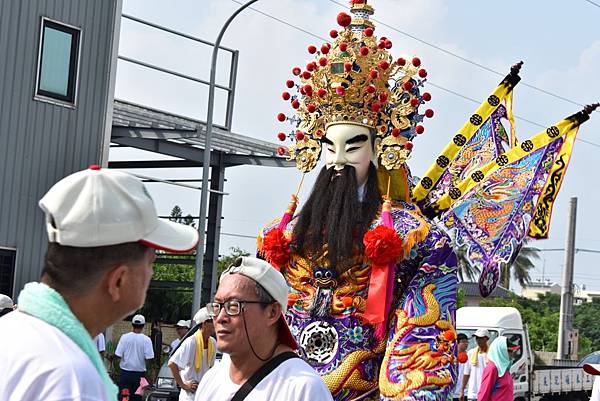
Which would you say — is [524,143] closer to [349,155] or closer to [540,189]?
[540,189]

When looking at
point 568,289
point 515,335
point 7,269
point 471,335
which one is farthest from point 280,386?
point 568,289

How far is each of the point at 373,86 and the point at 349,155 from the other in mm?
433

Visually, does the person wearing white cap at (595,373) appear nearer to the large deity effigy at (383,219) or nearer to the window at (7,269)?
the large deity effigy at (383,219)

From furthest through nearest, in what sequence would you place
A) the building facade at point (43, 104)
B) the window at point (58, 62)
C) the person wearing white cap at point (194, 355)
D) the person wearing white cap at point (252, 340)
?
the window at point (58, 62)
the building facade at point (43, 104)
the person wearing white cap at point (194, 355)
the person wearing white cap at point (252, 340)

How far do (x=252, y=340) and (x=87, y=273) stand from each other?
76.8 inches

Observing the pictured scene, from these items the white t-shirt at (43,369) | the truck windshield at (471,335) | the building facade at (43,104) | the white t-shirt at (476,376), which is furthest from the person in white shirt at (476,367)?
the white t-shirt at (43,369)

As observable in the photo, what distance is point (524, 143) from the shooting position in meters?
7.63

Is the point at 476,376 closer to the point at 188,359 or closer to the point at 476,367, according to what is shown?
the point at 476,367

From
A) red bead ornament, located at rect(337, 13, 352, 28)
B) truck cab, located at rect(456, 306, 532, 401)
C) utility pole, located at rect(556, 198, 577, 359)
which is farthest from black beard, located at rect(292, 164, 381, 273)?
utility pole, located at rect(556, 198, 577, 359)

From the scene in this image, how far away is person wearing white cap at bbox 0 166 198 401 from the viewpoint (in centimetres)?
245

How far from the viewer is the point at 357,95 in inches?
266

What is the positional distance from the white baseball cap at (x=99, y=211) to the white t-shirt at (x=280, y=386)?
164 cm

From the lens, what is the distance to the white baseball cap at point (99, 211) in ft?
8.47

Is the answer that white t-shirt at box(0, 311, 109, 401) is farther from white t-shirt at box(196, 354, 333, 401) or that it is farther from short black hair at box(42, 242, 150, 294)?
white t-shirt at box(196, 354, 333, 401)
